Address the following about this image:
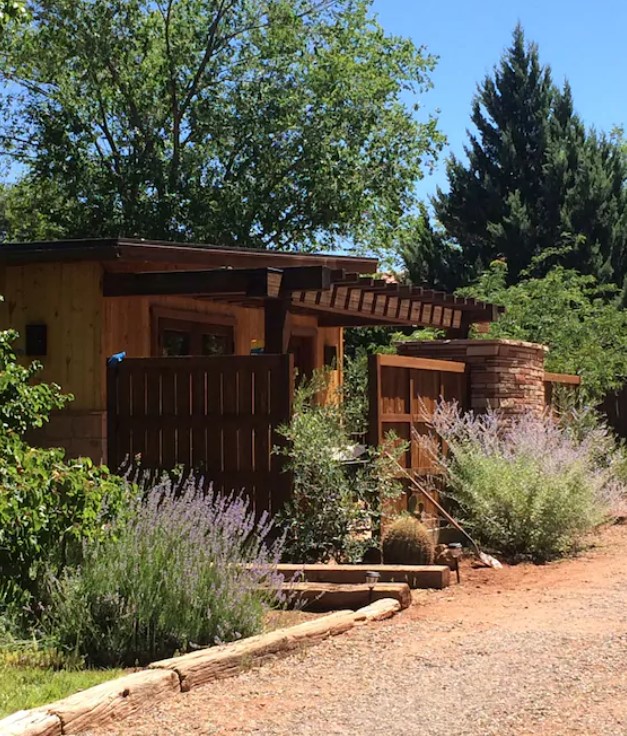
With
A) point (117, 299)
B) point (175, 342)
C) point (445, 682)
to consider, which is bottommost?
point (445, 682)

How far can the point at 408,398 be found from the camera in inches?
427

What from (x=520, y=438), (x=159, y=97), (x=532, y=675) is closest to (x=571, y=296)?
(x=520, y=438)

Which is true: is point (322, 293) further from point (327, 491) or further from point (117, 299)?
point (327, 491)

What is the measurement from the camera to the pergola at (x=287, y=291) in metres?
9.94

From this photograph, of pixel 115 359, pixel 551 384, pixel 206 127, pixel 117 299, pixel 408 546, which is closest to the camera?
pixel 408 546

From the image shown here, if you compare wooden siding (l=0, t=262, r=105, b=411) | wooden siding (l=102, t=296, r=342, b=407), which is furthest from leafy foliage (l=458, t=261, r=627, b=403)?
wooden siding (l=0, t=262, r=105, b=411)

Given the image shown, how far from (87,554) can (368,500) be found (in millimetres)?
3384

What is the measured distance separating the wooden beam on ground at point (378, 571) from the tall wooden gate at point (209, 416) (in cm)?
117

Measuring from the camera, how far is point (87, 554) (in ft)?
22.5

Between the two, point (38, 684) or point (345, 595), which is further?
point (345, 595)

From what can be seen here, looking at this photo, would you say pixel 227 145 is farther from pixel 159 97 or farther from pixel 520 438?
pixel 520 438

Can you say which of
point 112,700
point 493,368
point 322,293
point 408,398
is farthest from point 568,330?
point 112,700

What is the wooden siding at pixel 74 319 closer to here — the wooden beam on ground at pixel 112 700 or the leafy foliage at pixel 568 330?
the wooden beam on ground at pixel 112 700

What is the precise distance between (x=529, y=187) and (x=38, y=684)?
96.5 ft
